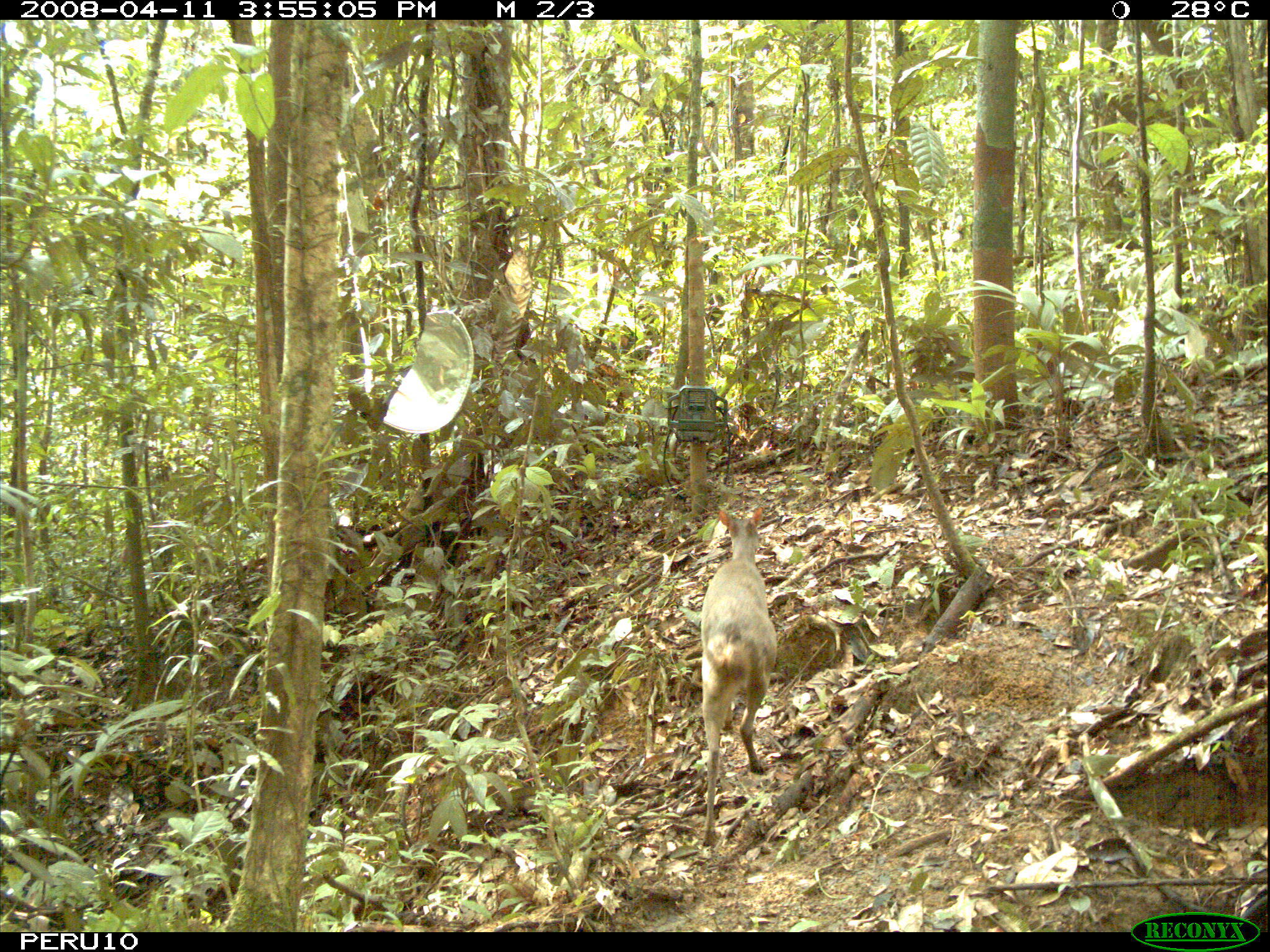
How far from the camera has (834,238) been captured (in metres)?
8.51

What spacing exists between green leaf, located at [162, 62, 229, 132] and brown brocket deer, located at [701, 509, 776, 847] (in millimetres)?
3019

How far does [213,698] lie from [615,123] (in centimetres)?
603

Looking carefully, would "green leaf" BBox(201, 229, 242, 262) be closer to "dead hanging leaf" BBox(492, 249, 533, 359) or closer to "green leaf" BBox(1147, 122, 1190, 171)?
"dead hanging leaf" BBox(492, 249, 533, 359)

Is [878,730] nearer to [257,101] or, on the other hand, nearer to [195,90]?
[257,101]

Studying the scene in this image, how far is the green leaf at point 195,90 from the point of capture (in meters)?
3.04

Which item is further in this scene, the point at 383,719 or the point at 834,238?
the point at 834,238

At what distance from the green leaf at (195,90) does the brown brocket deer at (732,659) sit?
302cm

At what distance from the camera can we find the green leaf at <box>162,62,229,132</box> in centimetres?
304

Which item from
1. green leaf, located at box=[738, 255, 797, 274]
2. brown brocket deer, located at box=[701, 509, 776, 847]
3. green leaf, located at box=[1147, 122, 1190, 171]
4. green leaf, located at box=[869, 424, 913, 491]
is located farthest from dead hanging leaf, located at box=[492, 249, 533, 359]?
green leaf, located at box=[1147, 122, 1190, 171]

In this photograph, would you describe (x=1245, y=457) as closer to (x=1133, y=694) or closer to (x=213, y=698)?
(x=1133, y=694)

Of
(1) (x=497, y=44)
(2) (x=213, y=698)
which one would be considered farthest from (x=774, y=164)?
(2) (x=213, y=698)

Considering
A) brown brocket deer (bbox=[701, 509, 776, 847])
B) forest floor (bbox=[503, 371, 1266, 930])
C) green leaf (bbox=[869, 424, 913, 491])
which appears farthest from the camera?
green leaf (bbox=[869, 424, 913, 491])
